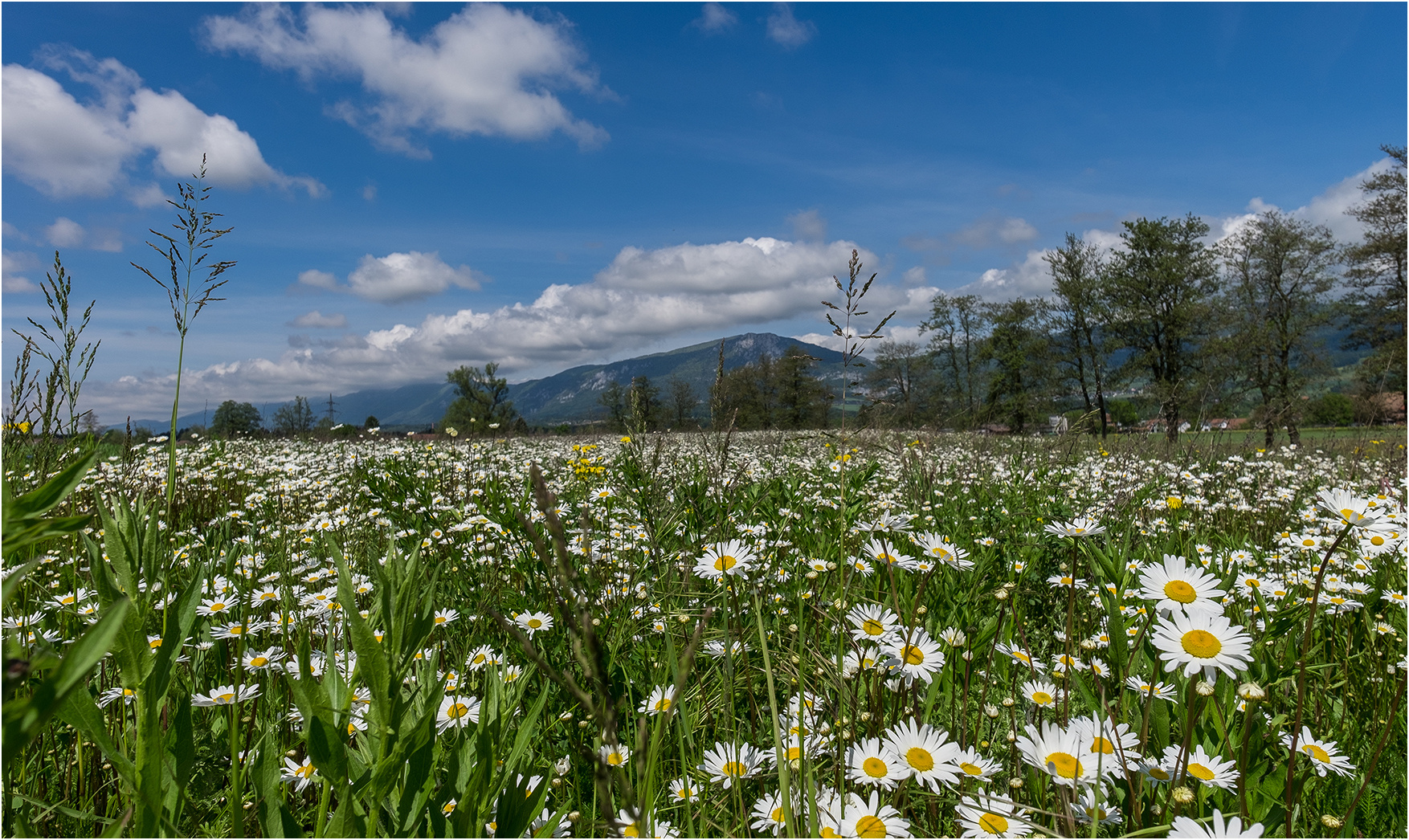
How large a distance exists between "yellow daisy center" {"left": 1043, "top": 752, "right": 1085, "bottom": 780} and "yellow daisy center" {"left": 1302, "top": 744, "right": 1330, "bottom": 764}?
74 centimetres

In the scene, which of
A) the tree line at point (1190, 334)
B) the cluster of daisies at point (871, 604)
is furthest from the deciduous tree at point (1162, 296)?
the cluster of daisies at point (871, 604)

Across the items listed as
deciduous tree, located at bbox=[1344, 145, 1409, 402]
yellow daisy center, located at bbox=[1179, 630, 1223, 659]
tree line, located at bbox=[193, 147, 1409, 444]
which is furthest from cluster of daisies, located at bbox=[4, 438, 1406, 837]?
deciduous tree, located at bbox=[1344, 145, 1409, 402]

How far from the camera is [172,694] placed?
1750 millimetres

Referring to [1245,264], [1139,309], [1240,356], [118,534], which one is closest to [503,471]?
[118,534]

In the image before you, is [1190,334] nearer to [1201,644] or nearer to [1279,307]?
[1279,307]

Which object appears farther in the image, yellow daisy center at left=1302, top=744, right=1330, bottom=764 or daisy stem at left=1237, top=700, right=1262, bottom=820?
yellow daisy center at left=1302, top=744, right=1330, bottom=764

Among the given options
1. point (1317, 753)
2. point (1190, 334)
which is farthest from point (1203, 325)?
point (1317, 753)

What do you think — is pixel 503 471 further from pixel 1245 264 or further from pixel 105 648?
pixel 1245 264

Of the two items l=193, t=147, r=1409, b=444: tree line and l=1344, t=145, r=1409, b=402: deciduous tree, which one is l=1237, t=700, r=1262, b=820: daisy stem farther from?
l=1344, t=145, r=1409, b=402: deciduous tree

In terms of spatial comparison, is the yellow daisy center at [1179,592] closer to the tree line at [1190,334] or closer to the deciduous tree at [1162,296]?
the tree line at [1190,334]

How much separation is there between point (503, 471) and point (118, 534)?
17.1 feet

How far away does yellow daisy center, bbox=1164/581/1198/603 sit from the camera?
154cm

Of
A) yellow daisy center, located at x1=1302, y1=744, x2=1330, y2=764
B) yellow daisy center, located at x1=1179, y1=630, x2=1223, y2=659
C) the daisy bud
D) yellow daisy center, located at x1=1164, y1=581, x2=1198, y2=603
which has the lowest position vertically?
yellow daisy center, located at x1=1302, y1=744, x2=1330, y2=764

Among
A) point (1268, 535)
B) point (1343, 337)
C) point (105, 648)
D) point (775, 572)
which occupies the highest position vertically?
point (1343, 337)
